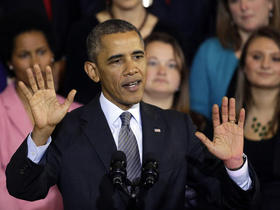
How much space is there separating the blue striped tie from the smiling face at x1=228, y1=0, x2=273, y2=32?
189cm

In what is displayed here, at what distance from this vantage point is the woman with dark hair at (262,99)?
10.6 ft

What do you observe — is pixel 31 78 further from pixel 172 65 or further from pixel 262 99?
pixel 262 99

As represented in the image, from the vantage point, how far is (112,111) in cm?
225

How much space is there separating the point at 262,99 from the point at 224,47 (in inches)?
23.2

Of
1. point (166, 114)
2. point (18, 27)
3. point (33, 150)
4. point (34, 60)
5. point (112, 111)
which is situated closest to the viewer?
point (33, 150)

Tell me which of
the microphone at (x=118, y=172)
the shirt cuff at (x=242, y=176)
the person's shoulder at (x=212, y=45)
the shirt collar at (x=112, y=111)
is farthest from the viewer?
the person's shoulder at (x=212, y=45)

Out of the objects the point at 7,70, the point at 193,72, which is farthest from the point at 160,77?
the point at 7,70

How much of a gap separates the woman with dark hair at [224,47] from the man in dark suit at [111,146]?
1537mm

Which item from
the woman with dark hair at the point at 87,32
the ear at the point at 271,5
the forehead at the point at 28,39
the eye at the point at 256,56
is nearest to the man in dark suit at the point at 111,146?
the forehead at the point at 28,39

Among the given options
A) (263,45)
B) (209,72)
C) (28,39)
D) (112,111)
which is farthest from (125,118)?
(209,72)

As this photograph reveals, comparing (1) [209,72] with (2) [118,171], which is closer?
(2) [118,171]

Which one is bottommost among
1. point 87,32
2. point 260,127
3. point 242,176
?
point 260,127

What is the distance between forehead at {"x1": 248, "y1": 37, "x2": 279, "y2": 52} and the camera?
3434mm

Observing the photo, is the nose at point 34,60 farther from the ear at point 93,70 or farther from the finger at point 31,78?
the finger at point 31,78
